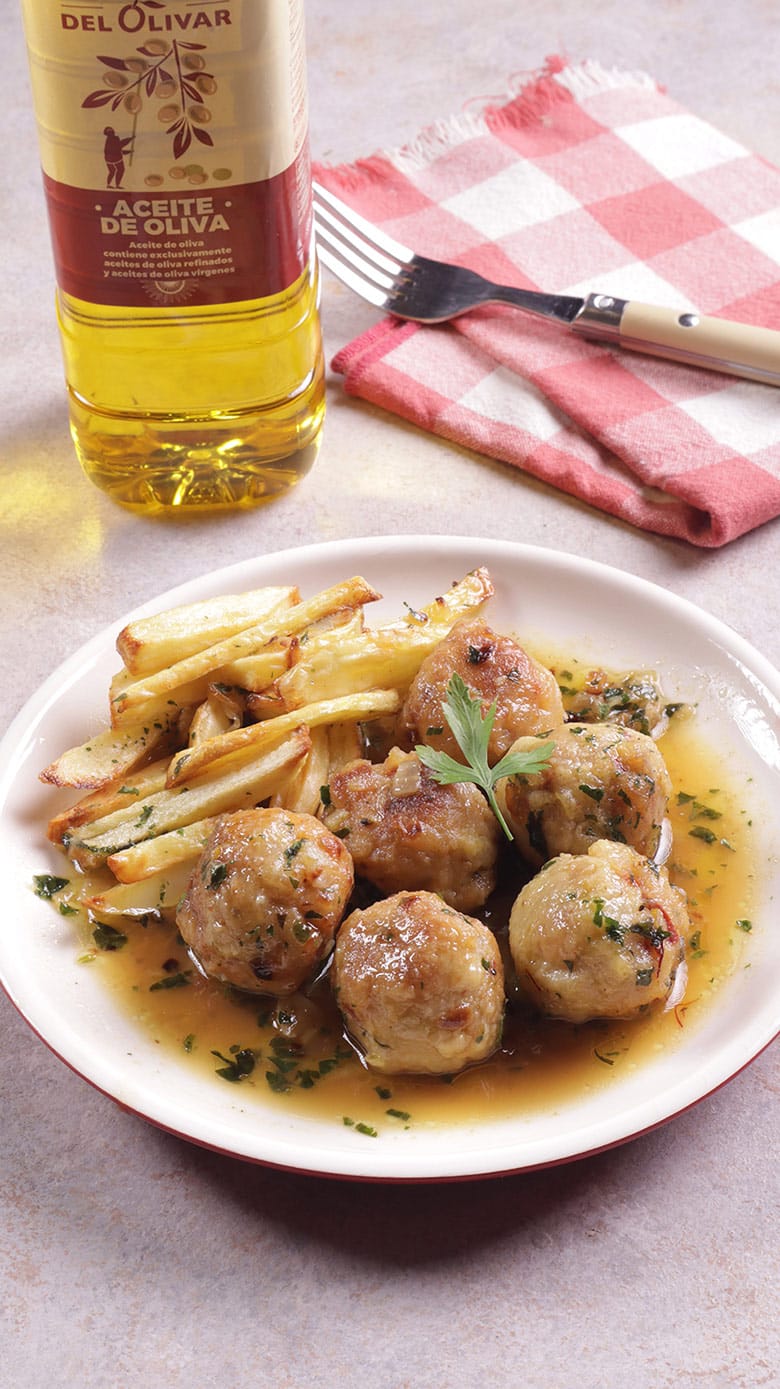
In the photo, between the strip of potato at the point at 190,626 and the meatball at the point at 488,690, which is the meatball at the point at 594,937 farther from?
the strip of potato at the point at 190,626

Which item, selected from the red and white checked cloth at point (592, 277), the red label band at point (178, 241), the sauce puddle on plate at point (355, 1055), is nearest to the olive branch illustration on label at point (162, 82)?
the red label band at point (178, 241)

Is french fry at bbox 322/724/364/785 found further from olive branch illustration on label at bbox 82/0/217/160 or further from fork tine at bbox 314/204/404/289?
fork tine at bbox 314/204/404/289

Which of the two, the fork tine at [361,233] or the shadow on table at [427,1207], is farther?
the fork tine at [361,233]

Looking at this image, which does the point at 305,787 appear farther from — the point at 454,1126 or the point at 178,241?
the point at 178,241

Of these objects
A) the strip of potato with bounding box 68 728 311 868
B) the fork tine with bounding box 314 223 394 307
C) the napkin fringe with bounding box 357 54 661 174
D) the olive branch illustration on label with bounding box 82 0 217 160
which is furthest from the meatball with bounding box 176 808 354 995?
the napkin fringe with bounding box 357 54 661 174

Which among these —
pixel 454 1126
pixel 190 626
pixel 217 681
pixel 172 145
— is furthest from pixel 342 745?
pixel 172 145
